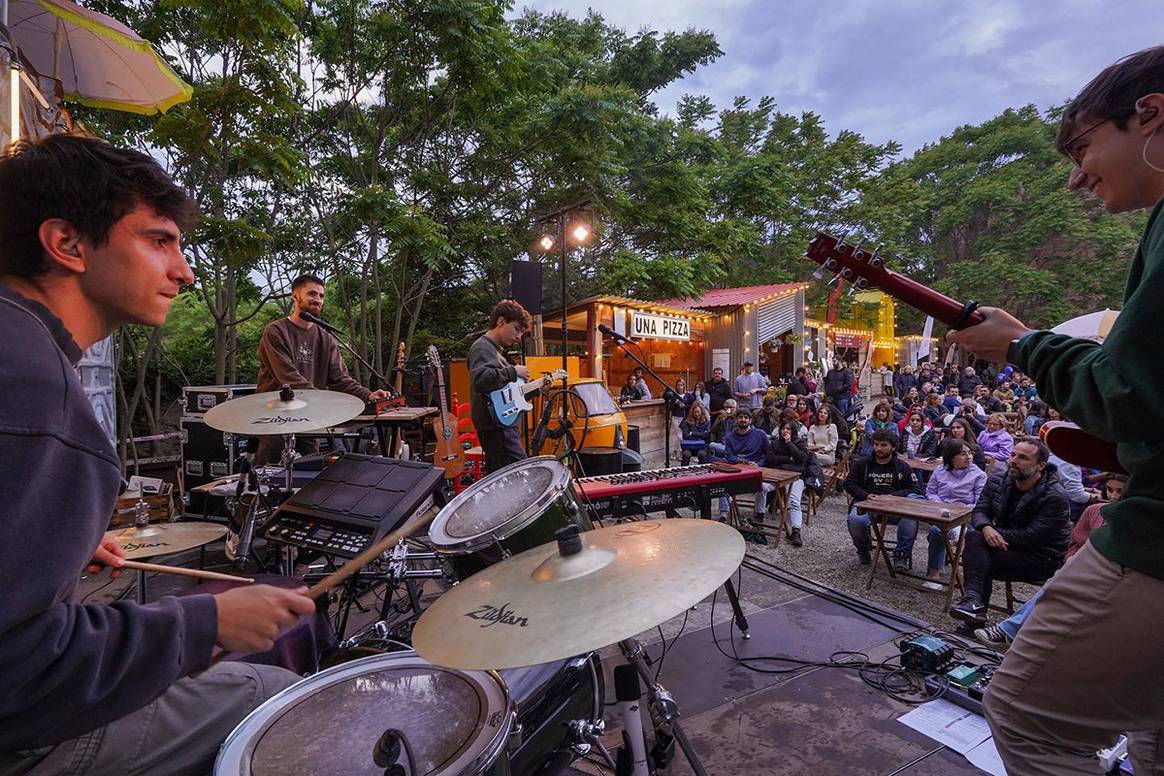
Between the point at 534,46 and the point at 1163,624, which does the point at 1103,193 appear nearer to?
the point at 1163,624

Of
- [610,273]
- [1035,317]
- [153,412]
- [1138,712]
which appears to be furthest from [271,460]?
[1035,317]

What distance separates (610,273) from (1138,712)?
12287 millimetres

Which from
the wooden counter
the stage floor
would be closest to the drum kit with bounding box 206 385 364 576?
the stage floor

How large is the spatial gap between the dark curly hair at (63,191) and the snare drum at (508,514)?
1.23m

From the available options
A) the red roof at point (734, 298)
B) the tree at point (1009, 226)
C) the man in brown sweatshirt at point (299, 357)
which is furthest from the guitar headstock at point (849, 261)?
the tree at point (1009, 226)

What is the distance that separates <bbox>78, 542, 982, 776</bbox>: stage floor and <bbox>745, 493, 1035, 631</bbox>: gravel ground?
60cm

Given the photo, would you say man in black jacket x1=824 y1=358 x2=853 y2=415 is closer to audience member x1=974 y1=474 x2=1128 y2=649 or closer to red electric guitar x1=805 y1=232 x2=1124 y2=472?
audience member x1=974 y1=474 x2=1128 y2=649

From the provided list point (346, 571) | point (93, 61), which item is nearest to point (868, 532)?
point (346, 571)

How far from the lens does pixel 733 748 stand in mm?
2539

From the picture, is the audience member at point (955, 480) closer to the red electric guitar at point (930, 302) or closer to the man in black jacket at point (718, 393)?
the red electric guitar at point (930, 302)

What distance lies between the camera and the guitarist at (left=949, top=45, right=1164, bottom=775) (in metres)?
1.13

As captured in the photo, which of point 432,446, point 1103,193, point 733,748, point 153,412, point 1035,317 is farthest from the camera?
point 1035,317

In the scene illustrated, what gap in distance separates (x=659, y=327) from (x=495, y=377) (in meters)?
8.91

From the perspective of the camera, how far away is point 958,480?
215 inches
